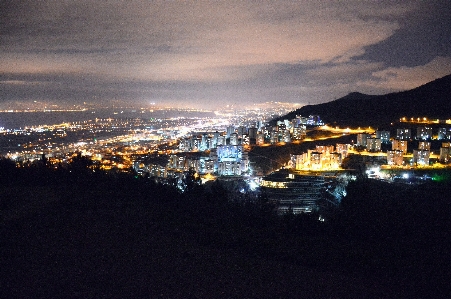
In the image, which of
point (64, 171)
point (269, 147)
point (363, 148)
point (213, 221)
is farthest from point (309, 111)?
point (213, 221)

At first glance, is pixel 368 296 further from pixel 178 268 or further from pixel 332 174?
pixel 332 174

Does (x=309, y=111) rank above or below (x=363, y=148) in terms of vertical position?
above

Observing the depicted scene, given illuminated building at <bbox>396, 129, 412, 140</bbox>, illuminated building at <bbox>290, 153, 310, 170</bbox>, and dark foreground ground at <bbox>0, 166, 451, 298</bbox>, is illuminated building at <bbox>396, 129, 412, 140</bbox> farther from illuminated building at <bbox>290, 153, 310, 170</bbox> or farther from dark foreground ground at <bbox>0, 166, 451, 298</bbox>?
dark foreground ground at <bbox>0, 166, 451, 298</bbox>

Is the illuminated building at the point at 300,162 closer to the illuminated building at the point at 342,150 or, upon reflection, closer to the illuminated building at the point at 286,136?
the illuminated building at the point at 342,150

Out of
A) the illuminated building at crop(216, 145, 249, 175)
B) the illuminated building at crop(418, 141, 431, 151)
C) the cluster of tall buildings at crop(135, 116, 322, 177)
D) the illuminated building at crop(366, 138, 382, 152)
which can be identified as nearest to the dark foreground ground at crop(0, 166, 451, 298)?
the cluster of tall buildings at crop(135, 116, 322, 177)

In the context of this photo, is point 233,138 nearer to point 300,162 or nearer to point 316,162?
point 300,162

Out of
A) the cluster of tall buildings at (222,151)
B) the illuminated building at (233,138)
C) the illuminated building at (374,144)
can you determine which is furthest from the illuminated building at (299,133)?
the illuminated building at (374,144)
